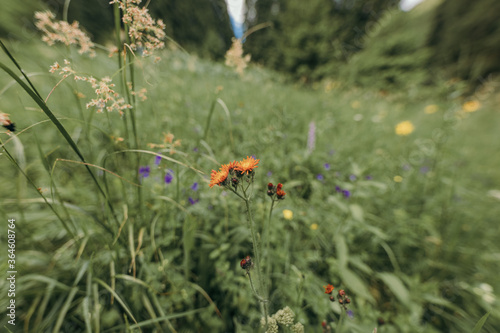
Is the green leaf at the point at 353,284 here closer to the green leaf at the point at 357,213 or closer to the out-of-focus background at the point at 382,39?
the green leaf at the point at 357,213

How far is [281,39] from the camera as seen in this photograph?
7629 millimetres

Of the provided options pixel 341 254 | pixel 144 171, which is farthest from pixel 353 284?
pixel 144 171

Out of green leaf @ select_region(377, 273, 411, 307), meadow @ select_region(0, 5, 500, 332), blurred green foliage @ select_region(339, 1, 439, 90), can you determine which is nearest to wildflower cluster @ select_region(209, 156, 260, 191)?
meadow @ select_region(0, 5, 500, 332)

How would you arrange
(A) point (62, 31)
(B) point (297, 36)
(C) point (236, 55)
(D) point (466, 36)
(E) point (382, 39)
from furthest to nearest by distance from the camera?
(D) point (466, 36)
(E) point (382, 39)
(B) point (297, 36)
(C) point (236, 55)
(A) point (62, 31)

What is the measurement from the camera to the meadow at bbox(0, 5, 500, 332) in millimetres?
763

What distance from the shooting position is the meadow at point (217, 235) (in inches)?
30.0

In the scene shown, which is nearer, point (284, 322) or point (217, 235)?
point (284, 322)

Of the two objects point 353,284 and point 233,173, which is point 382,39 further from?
point 233,173

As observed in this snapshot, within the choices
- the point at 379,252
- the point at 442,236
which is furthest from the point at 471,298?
the point at 379,252

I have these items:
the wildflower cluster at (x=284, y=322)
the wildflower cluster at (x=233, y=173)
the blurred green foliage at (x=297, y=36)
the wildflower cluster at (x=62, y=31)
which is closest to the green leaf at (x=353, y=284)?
the wildflower cluster at (x=284, y=322)

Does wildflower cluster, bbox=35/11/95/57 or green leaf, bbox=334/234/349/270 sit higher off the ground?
wildflower cluster, bbox=35/11/95/57

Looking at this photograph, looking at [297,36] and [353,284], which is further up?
[297,36]

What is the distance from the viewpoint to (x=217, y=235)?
40.6 inches

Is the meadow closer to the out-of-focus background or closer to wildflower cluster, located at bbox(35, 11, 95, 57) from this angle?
wildflower cluster, located at bbox(35, 11, 95, 57)
